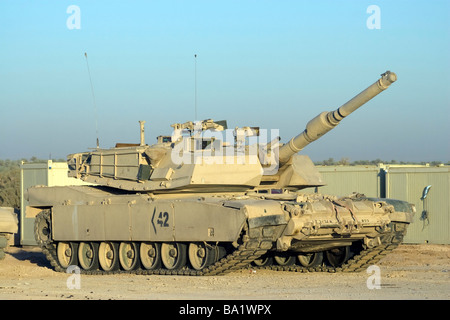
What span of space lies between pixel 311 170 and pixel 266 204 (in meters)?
4.42

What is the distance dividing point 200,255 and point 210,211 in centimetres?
148

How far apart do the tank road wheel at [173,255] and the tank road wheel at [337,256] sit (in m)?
4.36

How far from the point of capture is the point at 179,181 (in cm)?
2020

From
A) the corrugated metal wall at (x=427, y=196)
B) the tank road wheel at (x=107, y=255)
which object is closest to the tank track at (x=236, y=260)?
the tank road wheel at (x=107, y=255)

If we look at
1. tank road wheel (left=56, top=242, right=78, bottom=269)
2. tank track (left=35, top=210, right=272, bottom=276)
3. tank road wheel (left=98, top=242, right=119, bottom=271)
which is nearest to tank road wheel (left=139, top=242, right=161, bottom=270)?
tank track (left=35, top=210, right=272, bottom=276)

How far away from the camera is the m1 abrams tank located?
60.5 feet

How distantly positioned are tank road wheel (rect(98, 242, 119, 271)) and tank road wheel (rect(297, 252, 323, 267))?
4.99 metres

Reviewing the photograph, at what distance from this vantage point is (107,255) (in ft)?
72.8

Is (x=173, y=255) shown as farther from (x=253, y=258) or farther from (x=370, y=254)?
(x=370, y=254)

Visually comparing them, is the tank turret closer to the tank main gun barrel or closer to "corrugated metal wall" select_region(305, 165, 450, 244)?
the tank main gun barrel

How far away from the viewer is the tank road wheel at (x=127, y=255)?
2138cm

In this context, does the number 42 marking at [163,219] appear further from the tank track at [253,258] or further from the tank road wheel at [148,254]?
the tank track at [253,258]
